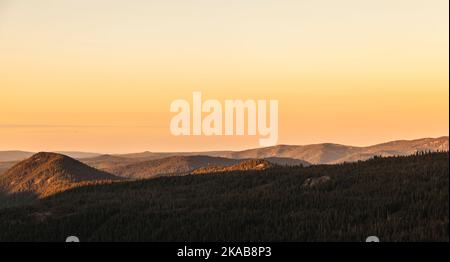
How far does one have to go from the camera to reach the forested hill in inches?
1423

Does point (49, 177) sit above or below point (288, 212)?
below

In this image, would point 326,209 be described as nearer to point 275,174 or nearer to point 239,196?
point 239,196

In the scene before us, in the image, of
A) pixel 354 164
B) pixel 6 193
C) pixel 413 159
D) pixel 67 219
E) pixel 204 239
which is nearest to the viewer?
pixel 204 239

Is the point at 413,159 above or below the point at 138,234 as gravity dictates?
above

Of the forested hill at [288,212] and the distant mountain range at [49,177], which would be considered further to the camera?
the distant mountain range at [49,177]

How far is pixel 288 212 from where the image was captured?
1847 inches

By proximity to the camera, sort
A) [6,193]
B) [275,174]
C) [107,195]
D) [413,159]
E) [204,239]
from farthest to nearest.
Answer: [6,193]
[107,195]
[275,174]
[413,159]
[204,239]

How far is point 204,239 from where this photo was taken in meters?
39.9

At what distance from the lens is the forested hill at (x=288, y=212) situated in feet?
119

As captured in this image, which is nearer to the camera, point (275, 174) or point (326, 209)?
point (326, 209)

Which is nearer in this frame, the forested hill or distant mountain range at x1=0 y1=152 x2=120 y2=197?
the forested hill

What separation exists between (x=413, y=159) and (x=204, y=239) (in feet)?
130

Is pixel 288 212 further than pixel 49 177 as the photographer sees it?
No
